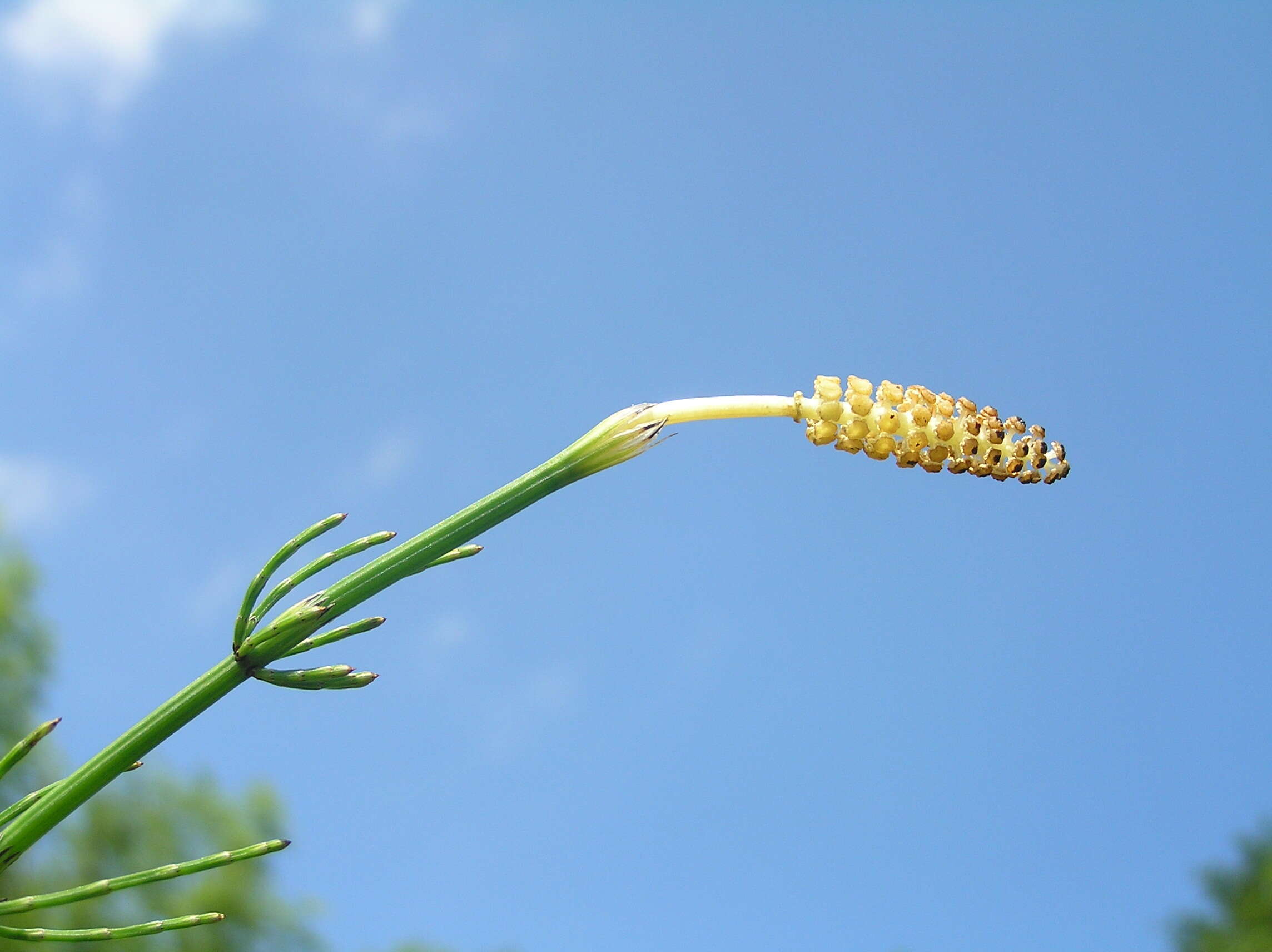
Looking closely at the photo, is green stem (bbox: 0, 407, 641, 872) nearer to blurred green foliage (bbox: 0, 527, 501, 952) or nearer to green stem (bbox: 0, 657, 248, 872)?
green stem (bbox: 0, 657, 248, 872)

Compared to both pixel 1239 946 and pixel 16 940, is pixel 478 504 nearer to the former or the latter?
pixel 16 940

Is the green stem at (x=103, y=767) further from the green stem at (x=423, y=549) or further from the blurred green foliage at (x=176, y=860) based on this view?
the blurred green foliage at (x=176, y=860)

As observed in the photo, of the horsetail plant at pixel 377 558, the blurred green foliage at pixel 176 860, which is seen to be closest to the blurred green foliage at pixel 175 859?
the blurred green foliage at pixel 176 860

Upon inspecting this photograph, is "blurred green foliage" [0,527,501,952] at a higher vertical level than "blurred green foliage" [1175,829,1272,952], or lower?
higher

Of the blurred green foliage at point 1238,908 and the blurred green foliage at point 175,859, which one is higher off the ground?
the blurred green foliage at point 175,859

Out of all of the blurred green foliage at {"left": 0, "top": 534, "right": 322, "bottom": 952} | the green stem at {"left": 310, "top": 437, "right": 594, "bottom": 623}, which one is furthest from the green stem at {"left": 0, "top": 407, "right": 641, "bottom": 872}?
the blurred green foliage at {"left": 0, "top": 534, "right": 322, "bottom": 952}

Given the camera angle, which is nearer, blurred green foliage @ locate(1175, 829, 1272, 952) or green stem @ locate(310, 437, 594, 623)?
green stem @ locate(310, 437, 594, 623)

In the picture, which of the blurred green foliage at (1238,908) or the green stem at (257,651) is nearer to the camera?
the green stem at (257,651)

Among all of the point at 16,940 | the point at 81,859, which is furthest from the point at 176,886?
the point at 16,940
